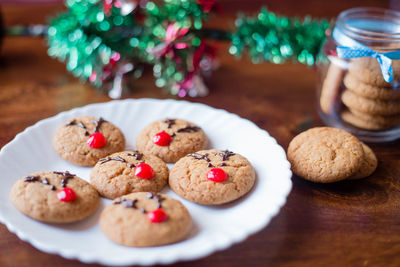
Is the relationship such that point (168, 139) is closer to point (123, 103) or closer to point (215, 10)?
point (123, 103)

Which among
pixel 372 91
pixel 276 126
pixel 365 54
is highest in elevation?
pixel 365 54

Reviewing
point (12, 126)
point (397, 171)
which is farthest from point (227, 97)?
point (12, 126)

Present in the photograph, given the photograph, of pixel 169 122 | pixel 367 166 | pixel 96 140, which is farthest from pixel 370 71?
pixel 96 140

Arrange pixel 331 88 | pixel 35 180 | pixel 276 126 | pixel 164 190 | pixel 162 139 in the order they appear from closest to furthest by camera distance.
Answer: pixel 35 180 → pixel 164 190 → pixel 162 139 → pixel 331 88 → pixel 276 126

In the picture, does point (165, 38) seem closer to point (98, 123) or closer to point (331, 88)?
point (98, 123)

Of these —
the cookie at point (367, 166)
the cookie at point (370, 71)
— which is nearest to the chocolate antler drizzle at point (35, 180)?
the cookie at point (367, 166)
